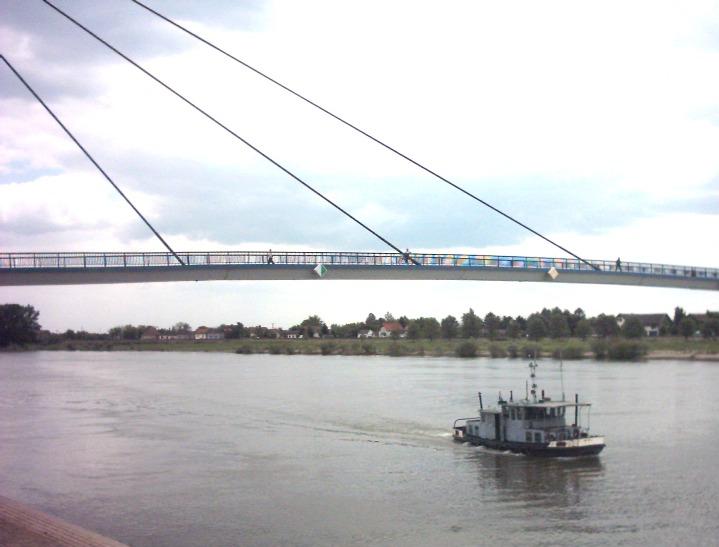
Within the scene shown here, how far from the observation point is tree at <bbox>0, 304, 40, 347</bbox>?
132125 millimetres

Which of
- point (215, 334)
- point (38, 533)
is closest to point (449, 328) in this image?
point (215, 334)

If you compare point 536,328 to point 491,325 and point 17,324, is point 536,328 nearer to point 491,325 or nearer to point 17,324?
point 491,325

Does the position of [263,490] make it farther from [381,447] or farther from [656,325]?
[656,325]

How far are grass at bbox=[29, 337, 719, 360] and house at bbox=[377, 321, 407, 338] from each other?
65.5 feet

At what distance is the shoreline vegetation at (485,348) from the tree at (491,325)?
3.84 m

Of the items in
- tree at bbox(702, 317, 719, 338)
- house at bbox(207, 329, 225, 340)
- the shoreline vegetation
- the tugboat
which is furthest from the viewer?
house at bbox(207, 329, 225, 340)

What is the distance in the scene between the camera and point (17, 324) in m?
136

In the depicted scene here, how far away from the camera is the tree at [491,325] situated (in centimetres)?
11981

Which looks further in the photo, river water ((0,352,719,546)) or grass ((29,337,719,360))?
grass ((29,337,719,360))

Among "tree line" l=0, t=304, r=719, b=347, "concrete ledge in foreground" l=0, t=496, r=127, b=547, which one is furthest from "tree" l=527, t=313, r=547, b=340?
"concrete ledge in foreground" l=0, t=496, r=127, b=547

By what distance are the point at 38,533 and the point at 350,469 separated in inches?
577

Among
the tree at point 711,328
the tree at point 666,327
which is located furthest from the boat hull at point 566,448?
the tree at point 666,327

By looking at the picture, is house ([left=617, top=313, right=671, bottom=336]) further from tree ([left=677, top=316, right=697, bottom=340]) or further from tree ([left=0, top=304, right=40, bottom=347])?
tree ([left=0, top=304, right=40, bottom=347])

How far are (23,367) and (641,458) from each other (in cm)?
7556
